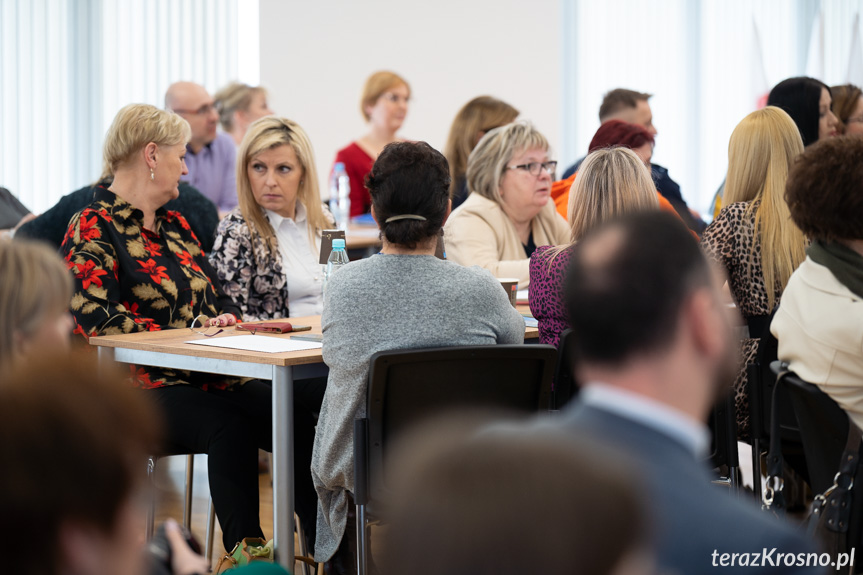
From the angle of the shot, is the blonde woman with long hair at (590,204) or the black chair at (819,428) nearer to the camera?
the black chair at (819,428)

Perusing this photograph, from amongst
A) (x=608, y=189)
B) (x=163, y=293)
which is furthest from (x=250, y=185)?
(x=608, y=189)

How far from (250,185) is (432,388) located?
5.50 ft

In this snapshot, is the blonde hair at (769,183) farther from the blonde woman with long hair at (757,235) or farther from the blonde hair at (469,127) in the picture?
the blonde hair at (469,127)

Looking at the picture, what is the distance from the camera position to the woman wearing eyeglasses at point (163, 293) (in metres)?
2.68

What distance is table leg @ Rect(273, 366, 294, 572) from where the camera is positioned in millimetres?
2430

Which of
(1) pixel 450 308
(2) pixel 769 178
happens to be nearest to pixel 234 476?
(1) pixel 450 308

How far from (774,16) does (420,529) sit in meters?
8.29

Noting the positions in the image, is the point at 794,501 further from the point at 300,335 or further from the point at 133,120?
the point at 133,120

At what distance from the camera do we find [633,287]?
0.96m

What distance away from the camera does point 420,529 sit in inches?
22.4

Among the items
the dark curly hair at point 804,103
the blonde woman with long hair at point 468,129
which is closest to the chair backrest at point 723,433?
the dark curly hair at point 804,103

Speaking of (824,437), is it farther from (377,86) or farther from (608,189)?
(377,86)

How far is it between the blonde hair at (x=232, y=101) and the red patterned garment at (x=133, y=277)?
347 centimetres

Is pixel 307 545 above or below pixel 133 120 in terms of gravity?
below
